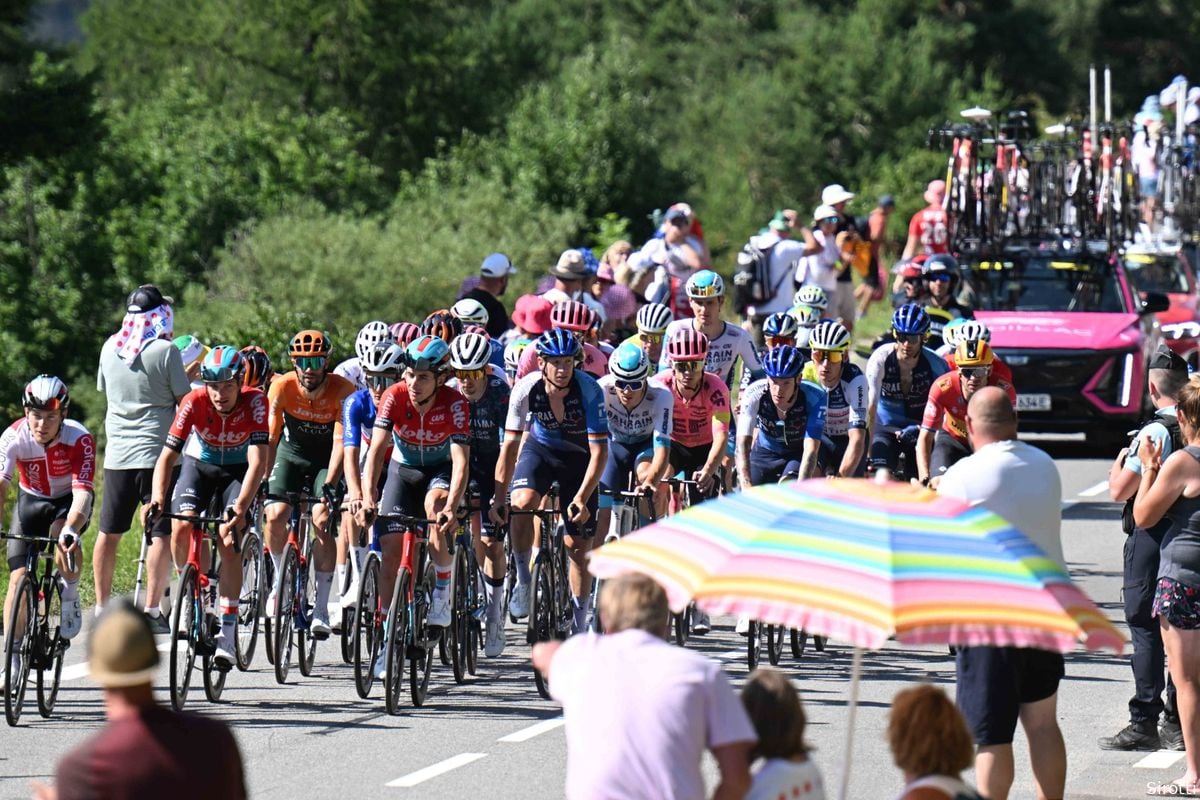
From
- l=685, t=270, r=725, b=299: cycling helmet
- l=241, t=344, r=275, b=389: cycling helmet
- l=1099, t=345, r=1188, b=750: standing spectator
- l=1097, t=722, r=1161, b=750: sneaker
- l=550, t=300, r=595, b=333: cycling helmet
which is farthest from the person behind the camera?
l=685, t=270, r=725, b=299: cycling helmet

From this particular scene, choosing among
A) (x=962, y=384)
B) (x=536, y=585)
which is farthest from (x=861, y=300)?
(x=536, y=585)

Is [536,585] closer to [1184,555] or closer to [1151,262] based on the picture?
[1184,555]

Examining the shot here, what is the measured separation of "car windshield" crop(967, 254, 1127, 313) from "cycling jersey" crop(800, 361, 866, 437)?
31.2 feet

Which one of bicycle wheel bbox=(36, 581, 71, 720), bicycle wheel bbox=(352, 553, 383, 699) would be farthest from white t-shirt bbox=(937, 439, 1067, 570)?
bicycle wheel bbox=(36, 581, 71, 720)

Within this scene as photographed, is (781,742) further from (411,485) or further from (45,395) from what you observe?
(45,395)

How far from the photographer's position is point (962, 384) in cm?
1394

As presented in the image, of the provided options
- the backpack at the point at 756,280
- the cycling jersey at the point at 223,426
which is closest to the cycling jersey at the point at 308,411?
the cycling jersey at the point at 223,426

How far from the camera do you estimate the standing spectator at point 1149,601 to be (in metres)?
10.0

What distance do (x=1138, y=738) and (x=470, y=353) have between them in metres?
4.25

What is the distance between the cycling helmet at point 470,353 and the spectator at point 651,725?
6.57 m

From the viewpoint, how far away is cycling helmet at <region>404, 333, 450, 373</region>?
1175 cm

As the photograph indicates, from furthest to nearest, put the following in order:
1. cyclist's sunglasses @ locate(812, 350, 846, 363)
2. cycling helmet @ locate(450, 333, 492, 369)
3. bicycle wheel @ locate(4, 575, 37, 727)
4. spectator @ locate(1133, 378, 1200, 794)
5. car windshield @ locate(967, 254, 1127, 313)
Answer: car windshield @ locate(967, 254, 1127, 313) < cyclist's sunglasses @ locate(812, 350, 846, 363) < cycling helmet @ locate(450, 333, 492, 369) < bicycle wheel @ locate(4, 575, 37, 727) < spectator @ locate(1133, 378, 1200, 794)

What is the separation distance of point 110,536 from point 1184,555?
621 centimetres

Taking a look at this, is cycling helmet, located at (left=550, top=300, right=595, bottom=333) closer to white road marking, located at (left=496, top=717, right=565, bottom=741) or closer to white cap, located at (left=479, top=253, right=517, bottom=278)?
white cap, located at (left=479, top=253, right=517, bottom=278)
